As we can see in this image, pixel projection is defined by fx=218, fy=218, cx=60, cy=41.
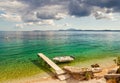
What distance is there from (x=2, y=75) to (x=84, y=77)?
10.2m

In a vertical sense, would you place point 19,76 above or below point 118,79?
below

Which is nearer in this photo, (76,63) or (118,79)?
(118,79)

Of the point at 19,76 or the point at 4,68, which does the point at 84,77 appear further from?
the point at 4,68

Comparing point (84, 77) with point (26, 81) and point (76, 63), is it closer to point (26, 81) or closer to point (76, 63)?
point (26, 81)

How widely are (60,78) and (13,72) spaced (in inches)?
285

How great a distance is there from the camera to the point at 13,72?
26.7 m

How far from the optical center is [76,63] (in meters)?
31.1

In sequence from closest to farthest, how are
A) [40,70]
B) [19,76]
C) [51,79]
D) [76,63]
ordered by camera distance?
[51,79] → [19,76] → [40,70] → [76,63]

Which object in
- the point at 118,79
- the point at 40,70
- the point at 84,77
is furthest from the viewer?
the point at 40,70

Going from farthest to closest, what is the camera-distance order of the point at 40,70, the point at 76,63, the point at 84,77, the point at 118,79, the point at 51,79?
the point at 76,63, the point at 40,70, the point at 51,79, the point at 84,77, the point at 118,79

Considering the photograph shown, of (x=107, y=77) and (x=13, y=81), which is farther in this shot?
(x=13, y=81)

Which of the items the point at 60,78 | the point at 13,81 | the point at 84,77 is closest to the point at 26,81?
the point at 13,81

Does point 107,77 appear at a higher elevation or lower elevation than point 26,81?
higher

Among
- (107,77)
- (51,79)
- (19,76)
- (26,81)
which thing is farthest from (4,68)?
(107,77)
